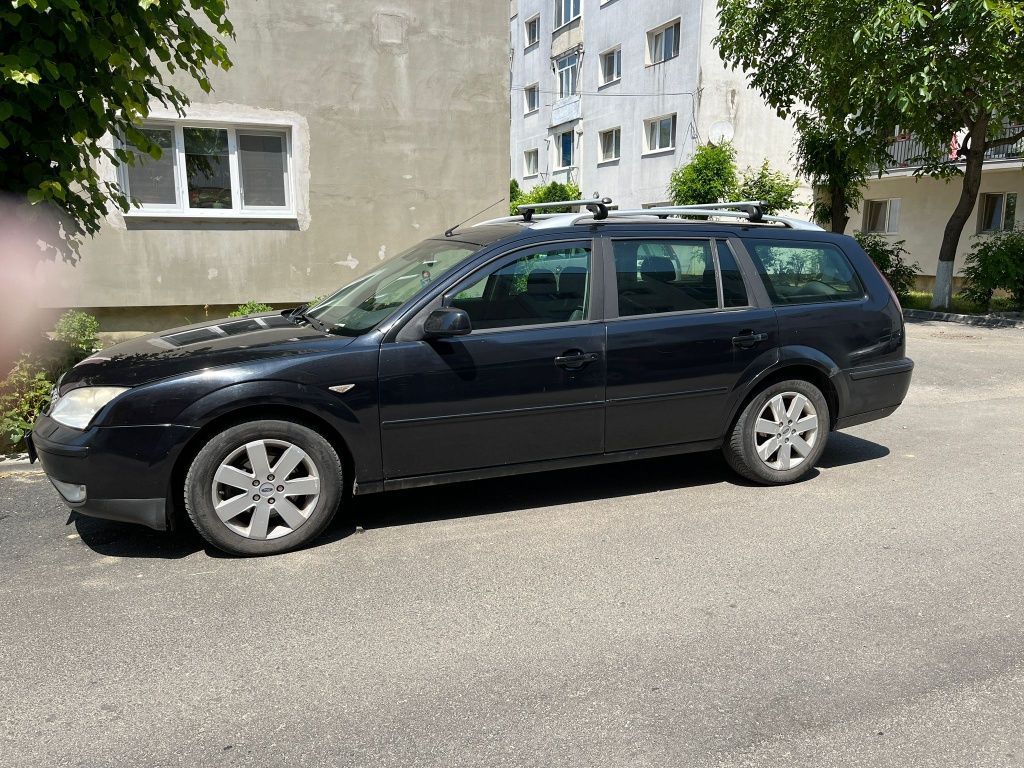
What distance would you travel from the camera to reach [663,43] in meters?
27.3

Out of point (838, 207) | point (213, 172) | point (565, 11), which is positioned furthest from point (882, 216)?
point (213, 172)

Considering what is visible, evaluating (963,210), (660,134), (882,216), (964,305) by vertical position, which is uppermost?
(660,134)

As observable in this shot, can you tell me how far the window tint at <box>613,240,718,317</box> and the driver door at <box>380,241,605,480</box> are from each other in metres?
0.20

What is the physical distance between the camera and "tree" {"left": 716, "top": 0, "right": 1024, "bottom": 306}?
1306 cm

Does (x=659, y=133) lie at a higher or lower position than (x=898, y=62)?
higher

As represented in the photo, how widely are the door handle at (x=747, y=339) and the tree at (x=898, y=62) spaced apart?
10.4m

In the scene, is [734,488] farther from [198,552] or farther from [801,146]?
[801,146]

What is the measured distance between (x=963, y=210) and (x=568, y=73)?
20464 mm

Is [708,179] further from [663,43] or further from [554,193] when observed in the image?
[554,193]

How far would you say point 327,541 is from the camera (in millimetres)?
4516

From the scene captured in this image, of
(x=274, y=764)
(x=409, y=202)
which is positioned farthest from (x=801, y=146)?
(x=274, y=764)

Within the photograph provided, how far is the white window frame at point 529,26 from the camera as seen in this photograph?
121ft

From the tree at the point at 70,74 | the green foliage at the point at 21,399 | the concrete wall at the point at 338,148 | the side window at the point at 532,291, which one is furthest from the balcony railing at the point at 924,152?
the green foliage at the point at 21,399

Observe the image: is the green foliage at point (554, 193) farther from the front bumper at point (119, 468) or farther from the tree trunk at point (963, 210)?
the front bumper at point (119, 468)
